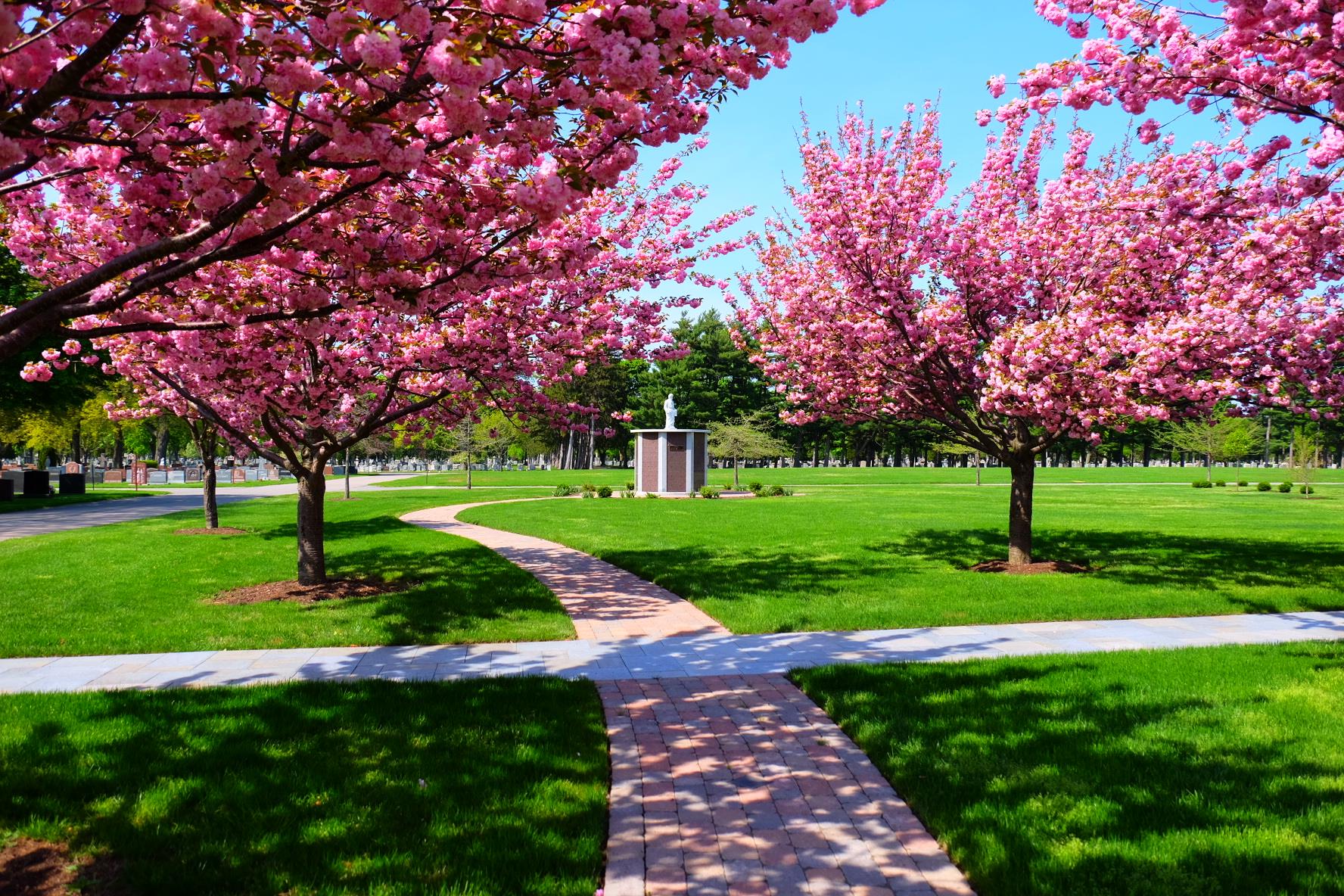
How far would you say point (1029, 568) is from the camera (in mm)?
12234

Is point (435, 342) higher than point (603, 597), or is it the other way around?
point (435, 342)

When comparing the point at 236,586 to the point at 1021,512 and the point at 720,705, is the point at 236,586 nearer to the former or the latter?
the point at 720,705

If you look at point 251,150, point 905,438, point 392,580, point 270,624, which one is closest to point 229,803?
point 251,150

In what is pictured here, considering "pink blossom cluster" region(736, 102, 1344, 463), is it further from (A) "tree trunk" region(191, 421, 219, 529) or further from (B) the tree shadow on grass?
(A) "tree trunk" region(191, 421, 219, 529)

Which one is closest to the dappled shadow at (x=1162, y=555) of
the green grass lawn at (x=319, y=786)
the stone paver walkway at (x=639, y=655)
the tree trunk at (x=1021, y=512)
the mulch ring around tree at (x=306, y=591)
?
the tree trunk at (x=1021, y=512)

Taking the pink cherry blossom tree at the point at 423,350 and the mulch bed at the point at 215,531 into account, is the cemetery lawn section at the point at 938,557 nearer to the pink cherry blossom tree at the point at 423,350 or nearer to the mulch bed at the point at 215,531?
the pink cherry blossom tree at the point at 423,350

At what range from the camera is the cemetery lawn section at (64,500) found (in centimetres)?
2558

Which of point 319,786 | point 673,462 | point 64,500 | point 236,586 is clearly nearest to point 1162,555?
point 319,786

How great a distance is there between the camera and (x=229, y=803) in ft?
13.9

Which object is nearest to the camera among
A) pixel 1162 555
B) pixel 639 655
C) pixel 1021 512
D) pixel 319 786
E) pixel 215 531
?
pixel 319 786

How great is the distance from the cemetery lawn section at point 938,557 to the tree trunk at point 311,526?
4629 millimetres

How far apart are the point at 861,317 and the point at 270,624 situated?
28.7ft

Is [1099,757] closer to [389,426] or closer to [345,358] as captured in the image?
[345,358]

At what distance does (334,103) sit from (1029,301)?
11.2 metres
